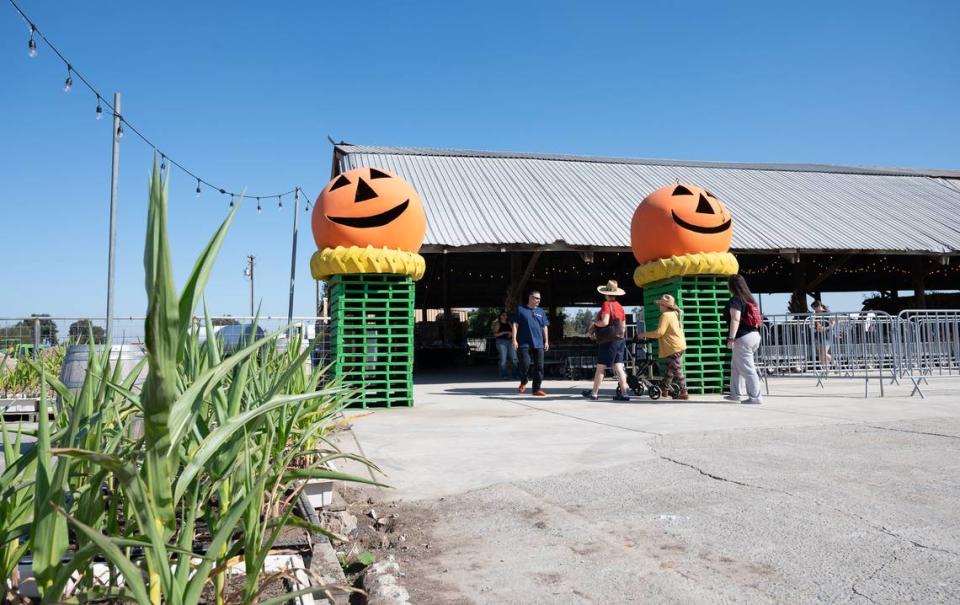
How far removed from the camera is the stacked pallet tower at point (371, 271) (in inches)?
318

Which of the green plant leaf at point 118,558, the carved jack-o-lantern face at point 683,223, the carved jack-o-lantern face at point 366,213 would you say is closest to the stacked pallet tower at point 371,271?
the carved jack-o-lantern face at point 366,213

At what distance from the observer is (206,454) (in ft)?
4.75

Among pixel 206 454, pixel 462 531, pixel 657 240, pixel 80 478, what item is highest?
pixel 657 240

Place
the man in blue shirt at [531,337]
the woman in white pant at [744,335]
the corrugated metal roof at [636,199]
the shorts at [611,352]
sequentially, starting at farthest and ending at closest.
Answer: the corrugated metal roof at [636,199] → the man in blue shirt at [531,337] → the shorts at [611,352] → the woman in white pant at [744,335]

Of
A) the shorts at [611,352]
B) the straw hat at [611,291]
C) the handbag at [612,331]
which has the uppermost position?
the straw hat at [611,291]

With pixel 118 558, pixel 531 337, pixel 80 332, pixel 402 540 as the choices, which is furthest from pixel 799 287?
pixel 118 558

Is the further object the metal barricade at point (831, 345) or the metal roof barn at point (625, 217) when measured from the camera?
the metal roof barn at point (625, 217)

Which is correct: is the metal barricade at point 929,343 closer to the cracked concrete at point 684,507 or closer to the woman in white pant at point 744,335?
the woman in white pant at point 744,335

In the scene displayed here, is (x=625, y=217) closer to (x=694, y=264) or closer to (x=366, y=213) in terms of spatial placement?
(x=694, y=264)

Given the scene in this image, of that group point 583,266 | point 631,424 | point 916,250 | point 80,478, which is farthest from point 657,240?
point 583,266

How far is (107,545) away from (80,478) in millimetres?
1202

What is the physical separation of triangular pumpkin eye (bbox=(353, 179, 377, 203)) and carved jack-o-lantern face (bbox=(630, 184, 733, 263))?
13.4 feet

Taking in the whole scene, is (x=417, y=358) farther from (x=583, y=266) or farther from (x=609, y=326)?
(x=609, y=326)

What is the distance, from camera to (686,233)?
9.16 meters
